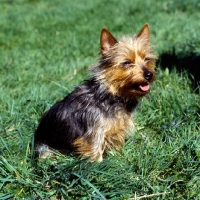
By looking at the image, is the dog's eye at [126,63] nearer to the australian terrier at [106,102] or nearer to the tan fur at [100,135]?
the australian terrier at [106,102]

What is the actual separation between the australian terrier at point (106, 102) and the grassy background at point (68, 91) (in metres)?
0.19

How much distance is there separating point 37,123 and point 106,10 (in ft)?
19.1

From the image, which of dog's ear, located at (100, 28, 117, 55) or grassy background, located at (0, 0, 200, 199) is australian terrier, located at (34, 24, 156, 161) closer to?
dog's ear, located at (100, 28, 117, 55)

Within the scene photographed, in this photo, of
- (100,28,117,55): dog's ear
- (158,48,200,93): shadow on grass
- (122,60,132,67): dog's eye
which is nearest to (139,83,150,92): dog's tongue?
(122,60,132,67): dog's eye

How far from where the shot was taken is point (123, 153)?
12.2 ft

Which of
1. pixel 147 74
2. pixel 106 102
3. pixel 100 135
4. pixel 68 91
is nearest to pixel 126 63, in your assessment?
pixel 147 74

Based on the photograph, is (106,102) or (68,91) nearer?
(106,102)

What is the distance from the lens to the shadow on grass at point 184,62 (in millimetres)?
5301

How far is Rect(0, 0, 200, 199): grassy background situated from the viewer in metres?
3.19

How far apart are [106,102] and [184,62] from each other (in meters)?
2.45

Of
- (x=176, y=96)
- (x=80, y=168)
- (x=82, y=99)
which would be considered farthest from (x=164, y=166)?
(x=176, y=96)

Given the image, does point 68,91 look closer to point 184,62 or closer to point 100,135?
point 100,135

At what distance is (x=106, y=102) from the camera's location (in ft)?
12.1

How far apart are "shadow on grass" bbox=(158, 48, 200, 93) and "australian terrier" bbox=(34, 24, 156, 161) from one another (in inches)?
60.9
